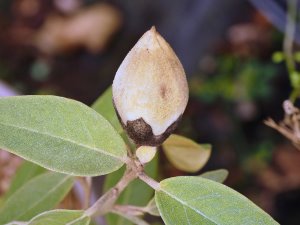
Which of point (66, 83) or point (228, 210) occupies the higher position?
point (228, 210)

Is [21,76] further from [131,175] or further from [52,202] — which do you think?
[131,175]

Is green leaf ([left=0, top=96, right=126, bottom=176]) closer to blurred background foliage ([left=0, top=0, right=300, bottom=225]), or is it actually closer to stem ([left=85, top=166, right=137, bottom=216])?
stem ([left=85, top=166, right=137, bottom=216])

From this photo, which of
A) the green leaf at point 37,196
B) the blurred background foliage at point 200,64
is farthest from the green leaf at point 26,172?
the blurred background foliage at point 200,64

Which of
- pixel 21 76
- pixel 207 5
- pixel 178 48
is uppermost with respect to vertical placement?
pixel 207 5

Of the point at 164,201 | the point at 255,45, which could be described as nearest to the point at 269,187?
the point at 255,45

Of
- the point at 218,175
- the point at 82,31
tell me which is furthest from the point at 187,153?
the point at 82,31

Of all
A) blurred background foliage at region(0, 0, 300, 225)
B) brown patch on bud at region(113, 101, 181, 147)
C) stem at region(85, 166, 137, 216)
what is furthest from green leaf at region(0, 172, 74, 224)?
blurred background foliage at region(0, 0, 300, 225)
